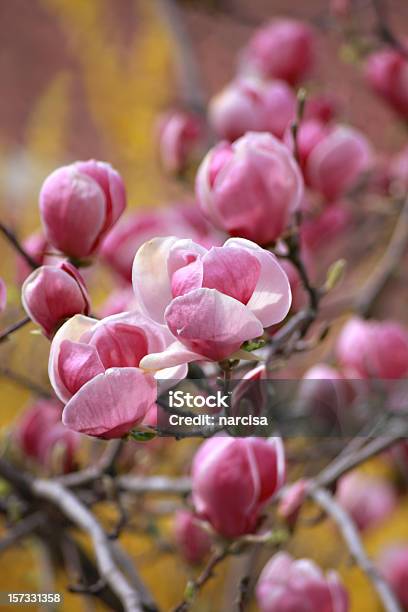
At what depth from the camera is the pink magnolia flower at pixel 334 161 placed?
0.53 meters

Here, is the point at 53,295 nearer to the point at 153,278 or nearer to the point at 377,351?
the point at 153,278

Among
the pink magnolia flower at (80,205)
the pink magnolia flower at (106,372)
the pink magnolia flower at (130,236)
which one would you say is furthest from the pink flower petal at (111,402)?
the pink magnolia flower at (130,236)

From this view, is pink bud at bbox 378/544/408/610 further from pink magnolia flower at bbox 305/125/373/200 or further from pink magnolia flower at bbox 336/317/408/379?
pink magnolia flower at bbox 305/125/373/200

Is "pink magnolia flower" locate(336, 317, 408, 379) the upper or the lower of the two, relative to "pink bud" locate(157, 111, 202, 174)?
lower

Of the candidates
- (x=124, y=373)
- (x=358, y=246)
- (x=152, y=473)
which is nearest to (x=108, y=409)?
(x=124, y=373)

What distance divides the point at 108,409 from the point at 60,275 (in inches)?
2.2

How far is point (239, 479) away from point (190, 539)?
0.90 feet

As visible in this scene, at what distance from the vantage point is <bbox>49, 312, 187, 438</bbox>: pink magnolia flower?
271 millimetres

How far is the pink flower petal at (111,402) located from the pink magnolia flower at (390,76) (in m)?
0.55

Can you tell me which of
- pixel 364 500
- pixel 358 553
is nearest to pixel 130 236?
pixel 358 553

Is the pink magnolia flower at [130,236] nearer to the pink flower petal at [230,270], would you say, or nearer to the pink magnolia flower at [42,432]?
the pink magnolia flower at [42,432]

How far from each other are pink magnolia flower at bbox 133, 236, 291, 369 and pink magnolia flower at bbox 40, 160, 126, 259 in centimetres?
7

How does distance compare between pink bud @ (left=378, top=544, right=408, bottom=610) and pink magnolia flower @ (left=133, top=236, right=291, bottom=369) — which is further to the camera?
pink bud @ (left=378, top=544, right=408, bottom=610)

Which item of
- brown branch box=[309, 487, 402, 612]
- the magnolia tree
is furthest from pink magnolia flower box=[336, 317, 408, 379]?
brown branch box=[309, 487, 402, 612]
